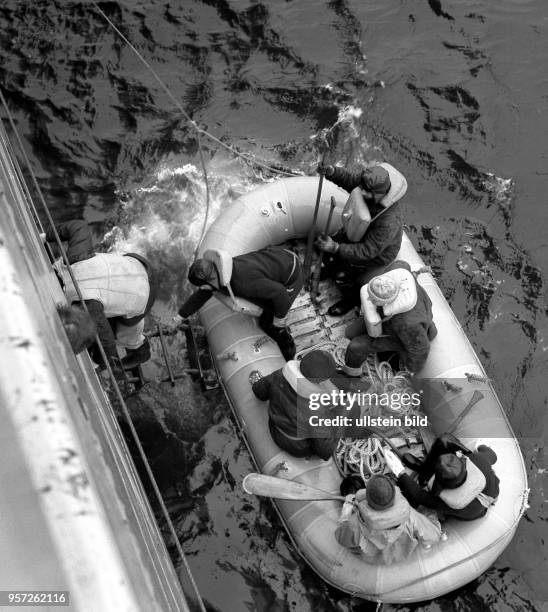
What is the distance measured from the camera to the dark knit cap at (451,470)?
3490mm

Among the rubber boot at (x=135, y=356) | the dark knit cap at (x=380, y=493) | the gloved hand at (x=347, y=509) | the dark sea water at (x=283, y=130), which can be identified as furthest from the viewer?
the dark sea water at (x=283, y=130)

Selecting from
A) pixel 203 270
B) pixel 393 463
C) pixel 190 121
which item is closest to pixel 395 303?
pixel 393 463

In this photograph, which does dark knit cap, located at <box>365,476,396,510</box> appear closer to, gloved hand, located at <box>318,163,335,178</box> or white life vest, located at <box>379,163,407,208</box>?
white life vest, located at <box>379,163,407,208</box>

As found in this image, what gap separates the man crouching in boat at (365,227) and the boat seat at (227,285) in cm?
87

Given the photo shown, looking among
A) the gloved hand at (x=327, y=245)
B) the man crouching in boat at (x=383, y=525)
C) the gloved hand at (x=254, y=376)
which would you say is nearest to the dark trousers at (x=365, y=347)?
the gloved hand at (x=254, y=376)

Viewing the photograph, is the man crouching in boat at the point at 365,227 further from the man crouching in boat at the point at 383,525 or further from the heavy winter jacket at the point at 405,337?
the man crouching in boat at the point at 383,525

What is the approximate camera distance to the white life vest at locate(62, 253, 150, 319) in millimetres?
3783

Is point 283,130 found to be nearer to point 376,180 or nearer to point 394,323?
point 376,180

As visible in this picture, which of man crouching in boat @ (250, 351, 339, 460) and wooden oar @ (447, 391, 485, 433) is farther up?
man crouching in boat @ (250, 351, 339, 460)

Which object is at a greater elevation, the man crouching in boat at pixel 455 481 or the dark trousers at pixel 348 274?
the dark trousers at pixel 348 274

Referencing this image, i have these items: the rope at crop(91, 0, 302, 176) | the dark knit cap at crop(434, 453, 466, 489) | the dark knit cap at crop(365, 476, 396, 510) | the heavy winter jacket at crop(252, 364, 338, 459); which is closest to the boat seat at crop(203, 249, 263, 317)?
the heavy winter jacket at crop(252, 364, 338, 459)

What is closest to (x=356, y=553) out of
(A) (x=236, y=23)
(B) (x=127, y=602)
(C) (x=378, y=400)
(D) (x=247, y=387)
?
(C) (x=378, y=400)

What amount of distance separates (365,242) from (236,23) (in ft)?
12.4

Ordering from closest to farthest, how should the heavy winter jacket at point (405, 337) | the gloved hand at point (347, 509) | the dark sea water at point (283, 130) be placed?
1. the gloved hand at point (347, 509)
2. the heavy winter jacket at point (405, 337)
3. the dark sea water at point (283, 130)
